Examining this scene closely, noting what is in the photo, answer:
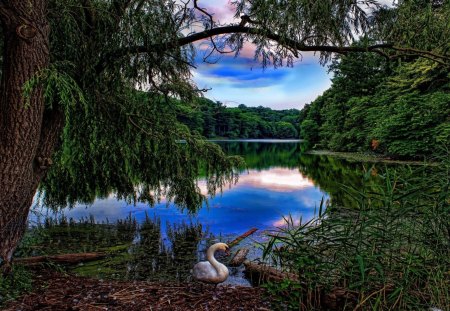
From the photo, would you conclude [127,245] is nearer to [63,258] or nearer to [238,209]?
[63,258]

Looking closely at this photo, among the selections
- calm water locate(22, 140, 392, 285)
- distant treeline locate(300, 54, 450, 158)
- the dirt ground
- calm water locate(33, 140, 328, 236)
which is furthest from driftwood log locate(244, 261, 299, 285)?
distant treeline locate(300, 54, 450, 158)

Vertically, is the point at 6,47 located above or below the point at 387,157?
above

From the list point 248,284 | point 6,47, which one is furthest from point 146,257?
point 6,47

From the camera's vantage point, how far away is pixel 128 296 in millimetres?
3197

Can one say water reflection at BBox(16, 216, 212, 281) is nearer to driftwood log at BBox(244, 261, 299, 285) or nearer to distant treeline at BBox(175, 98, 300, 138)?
driftwood log at BBox(244, 261, 299, 285)

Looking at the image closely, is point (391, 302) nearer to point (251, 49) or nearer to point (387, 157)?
point (251, 49)

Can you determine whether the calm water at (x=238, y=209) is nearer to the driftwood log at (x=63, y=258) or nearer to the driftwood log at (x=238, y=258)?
the driftwood log at (x=238, y=258)

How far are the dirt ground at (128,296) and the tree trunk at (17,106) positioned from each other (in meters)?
0.55

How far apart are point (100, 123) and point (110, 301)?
2512 millimetres

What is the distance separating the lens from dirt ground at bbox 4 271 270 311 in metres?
2.97

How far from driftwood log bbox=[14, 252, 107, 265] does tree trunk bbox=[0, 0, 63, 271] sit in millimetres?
434

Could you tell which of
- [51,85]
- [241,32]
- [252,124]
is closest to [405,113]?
[241,32]

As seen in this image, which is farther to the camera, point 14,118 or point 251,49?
point 251,49

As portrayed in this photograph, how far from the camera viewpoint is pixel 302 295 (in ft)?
9.53
